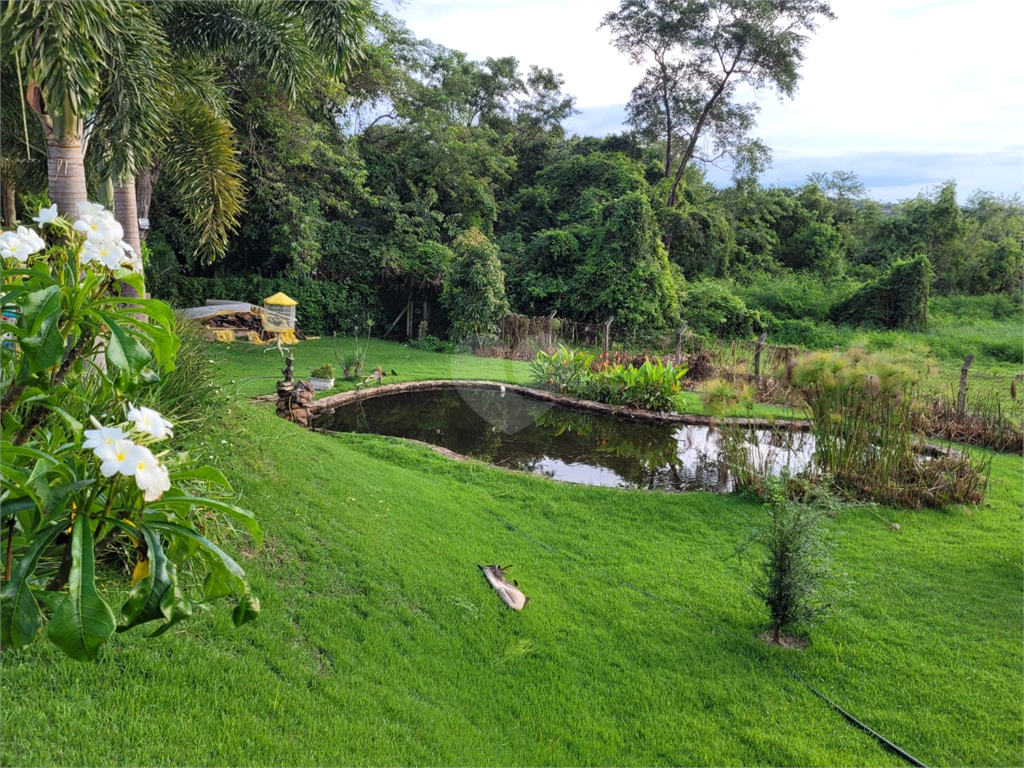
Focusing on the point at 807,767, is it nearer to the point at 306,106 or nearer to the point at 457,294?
the point at 457,294

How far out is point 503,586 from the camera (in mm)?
3709

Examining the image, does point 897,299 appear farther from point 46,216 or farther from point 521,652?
point 46,216

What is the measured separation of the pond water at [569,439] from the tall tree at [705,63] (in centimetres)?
1410

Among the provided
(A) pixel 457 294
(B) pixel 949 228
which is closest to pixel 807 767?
(A) pixel 457 294

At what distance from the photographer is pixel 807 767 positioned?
260 centimetres

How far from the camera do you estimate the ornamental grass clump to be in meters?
5.88

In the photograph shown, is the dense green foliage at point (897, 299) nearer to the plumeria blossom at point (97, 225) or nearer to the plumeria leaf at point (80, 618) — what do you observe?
the plumeria blossom at point (97, 225)

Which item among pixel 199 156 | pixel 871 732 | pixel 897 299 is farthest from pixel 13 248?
pixel 897 299

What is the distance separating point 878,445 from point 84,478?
656 cm

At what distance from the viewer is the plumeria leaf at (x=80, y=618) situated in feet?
3.25

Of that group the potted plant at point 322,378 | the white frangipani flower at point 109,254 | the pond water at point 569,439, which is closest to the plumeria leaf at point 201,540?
the white frangipani flower at point 109,254

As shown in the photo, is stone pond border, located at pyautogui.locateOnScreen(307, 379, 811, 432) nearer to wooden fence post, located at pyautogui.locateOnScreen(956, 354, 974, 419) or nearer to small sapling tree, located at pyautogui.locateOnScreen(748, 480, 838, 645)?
wooden fence post, located at pyautogui.locateOnScreen(956, 354, 974, 419)

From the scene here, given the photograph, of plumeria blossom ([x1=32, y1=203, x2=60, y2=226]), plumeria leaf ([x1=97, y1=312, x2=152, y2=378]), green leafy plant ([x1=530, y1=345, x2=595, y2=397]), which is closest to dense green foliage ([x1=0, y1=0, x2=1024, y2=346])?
green leafy plant ([x1=530, y1=345, x2=595, y2=397])

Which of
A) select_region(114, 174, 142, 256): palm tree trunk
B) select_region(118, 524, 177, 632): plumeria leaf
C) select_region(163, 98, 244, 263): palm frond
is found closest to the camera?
select_region(118, 524, 177, 632): plumeria leaf
